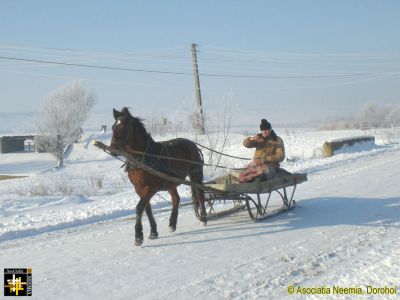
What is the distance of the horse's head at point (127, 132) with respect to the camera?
25.0 ft

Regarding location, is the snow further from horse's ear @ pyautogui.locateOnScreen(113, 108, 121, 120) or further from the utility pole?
the utility pole

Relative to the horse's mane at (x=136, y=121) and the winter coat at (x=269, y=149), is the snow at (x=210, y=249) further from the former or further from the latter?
the horse's mane at (x=136, y=121)

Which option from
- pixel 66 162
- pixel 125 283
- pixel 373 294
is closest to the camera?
pixel 373 294

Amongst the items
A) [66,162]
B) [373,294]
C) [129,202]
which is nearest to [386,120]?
[66,162]

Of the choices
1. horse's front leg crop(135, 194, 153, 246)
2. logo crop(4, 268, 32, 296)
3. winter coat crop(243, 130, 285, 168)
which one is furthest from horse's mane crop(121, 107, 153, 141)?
logo crop(4, 268, 32, 296)

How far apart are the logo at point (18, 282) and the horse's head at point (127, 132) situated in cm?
219

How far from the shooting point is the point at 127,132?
772cm

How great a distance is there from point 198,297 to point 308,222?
4.12 m

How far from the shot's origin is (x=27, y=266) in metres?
6.80

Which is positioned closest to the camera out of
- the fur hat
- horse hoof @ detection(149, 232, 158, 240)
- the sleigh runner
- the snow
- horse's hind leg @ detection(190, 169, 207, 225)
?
the snow

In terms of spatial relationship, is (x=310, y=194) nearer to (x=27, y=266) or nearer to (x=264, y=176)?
(x=264, y=176)

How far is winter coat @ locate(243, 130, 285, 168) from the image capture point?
9430 millimetres

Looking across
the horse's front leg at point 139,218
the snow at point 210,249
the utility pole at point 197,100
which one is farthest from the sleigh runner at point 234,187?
the utility pole at point 197,100

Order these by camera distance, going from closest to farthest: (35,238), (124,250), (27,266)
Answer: (27,266), (124,250), (35,238)
